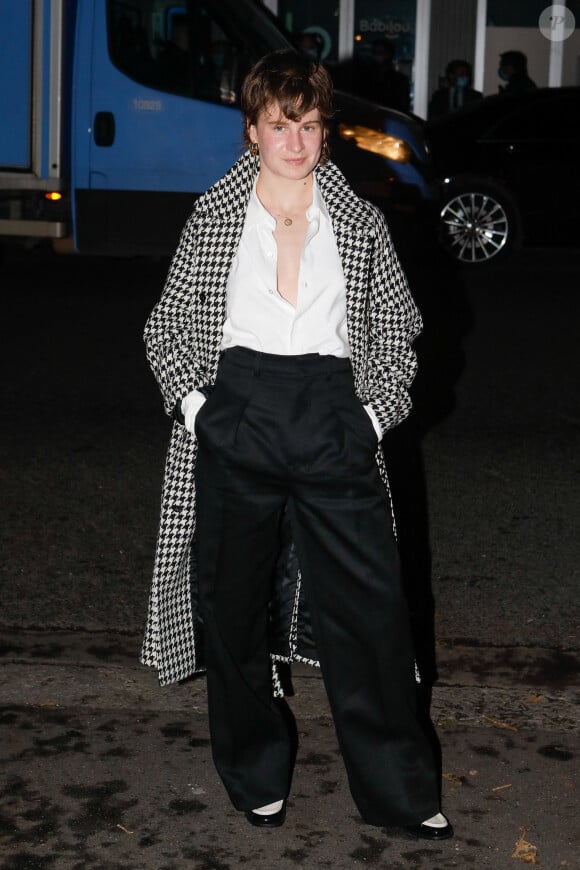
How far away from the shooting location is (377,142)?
444 inches

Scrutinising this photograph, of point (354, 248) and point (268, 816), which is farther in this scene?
point (268, 816)

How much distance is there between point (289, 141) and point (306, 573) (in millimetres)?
946

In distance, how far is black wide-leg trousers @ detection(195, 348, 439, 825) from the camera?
3000 millimetres

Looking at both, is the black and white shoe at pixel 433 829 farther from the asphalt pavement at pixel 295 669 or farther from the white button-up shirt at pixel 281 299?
the white button-up shirt at pixel 281 299

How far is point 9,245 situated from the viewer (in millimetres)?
14672

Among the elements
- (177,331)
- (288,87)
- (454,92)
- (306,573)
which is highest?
(454,92)

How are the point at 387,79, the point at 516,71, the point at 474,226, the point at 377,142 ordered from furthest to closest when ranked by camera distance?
the point at 387,79, the point at 516,71, the point at 474,226, the point at 377,142

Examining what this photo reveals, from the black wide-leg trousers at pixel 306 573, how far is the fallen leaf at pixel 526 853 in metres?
0.21

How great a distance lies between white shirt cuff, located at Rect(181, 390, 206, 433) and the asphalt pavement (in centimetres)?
98

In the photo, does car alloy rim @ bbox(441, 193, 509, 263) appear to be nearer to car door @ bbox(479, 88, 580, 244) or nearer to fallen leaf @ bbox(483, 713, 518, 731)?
car door @ bbox(479, 88, 580, 244)

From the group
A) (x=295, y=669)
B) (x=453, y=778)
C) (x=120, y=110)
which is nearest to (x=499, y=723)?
(x=453, y=778)

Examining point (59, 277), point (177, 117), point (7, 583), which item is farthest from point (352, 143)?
point (7, 583)

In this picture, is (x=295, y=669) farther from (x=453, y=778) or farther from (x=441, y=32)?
(x=441, y=32)

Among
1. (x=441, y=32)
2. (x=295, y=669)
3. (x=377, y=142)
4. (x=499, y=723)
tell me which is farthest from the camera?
(x=441, y=32)
